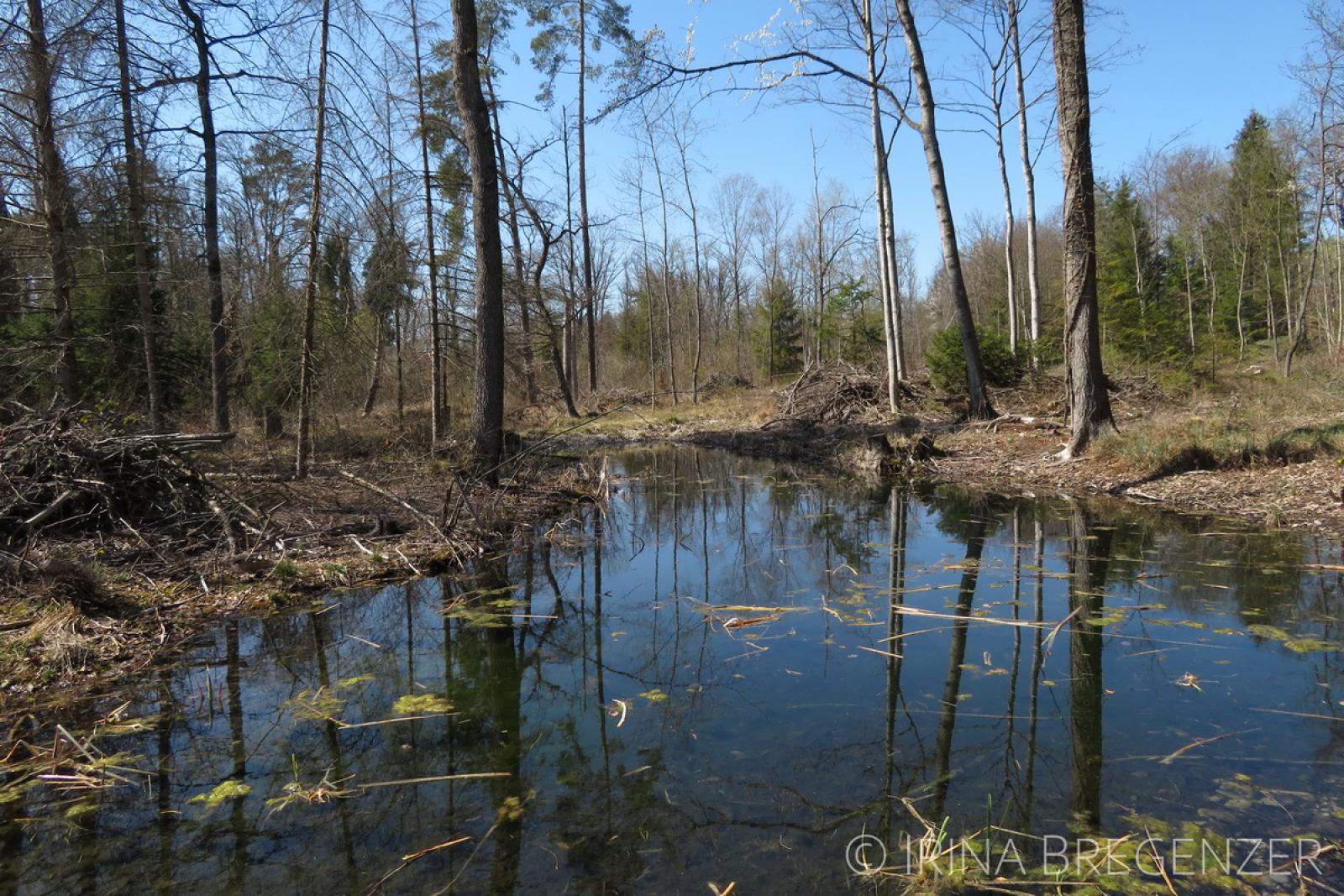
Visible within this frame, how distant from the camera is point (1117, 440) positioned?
32.6 feet

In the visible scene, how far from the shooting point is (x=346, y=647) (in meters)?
4.94

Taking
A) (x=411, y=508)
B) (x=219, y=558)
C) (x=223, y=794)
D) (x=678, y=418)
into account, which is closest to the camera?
(x=223, y=794)

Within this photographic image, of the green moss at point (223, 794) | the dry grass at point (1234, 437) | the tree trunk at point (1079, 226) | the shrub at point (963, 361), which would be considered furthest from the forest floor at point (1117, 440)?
the green moss at point (223, 794)

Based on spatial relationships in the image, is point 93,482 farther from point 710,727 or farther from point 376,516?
point 710,727

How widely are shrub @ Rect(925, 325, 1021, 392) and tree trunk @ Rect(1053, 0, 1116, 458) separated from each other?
6156 millimetres

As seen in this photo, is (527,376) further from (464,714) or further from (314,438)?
(464,714)

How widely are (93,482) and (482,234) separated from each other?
5.48 meters

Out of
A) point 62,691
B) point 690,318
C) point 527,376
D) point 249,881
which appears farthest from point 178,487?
point 690,318

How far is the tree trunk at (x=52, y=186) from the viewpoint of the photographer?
820 centimetres

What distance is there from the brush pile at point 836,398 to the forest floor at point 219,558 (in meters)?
9.63

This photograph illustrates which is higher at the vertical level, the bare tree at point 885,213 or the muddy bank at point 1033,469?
the bare tree at point 885,213

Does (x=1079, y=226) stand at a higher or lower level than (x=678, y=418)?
higher

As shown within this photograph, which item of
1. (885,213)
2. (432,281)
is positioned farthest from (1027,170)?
(432,281)

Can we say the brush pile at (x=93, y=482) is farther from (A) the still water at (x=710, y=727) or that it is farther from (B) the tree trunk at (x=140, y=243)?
(B) the tree trunk at (x=140, y=243)
